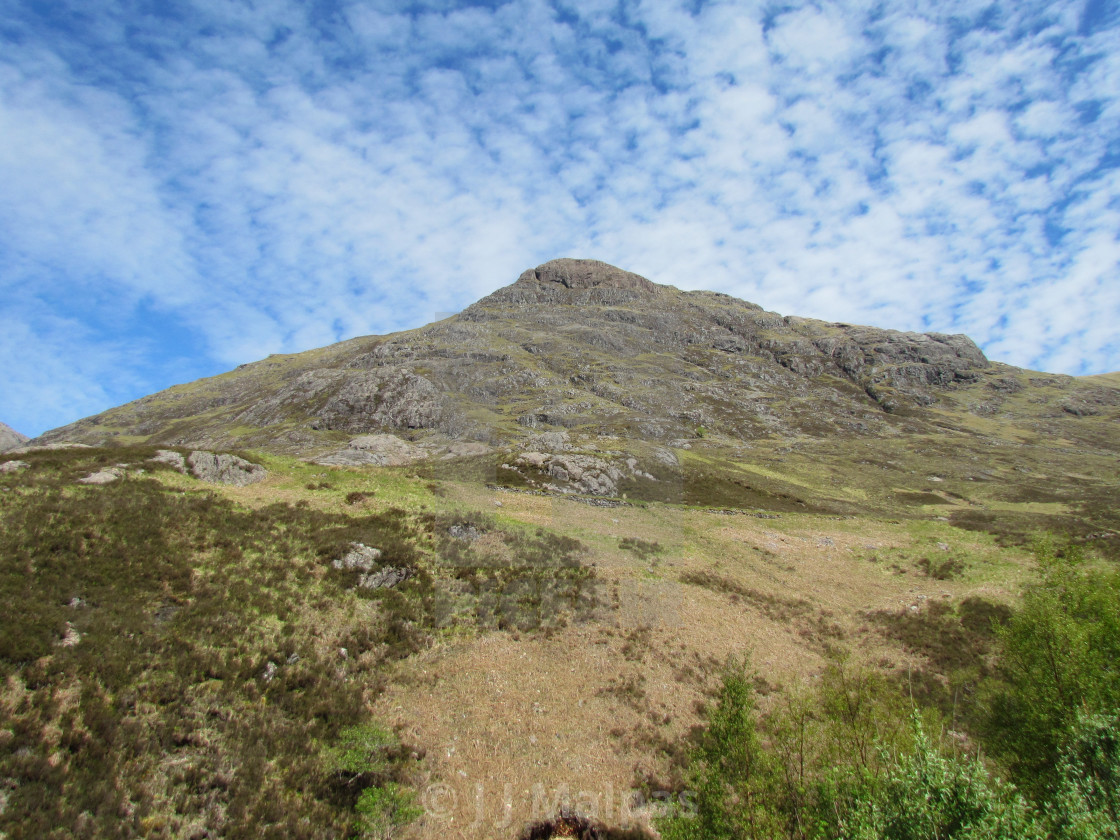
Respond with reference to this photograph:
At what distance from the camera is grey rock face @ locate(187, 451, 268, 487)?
1113 inches

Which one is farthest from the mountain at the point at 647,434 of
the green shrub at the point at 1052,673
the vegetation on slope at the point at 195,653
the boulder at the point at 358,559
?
the green shrub at the point at 1052,673

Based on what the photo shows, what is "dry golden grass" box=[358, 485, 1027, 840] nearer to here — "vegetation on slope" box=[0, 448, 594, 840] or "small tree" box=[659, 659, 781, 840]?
"vegetation on slope" box=[0, 448, 594, 840]

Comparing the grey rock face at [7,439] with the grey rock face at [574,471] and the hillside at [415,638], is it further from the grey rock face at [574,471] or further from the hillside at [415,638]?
the hillside at [415,638]

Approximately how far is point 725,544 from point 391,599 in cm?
2920

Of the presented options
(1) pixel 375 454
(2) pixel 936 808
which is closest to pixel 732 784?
(2) pixel 936 808

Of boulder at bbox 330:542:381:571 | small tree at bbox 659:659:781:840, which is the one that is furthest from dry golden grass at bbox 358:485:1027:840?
boulder at bbox 330:542:381:571

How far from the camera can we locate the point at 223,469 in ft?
96.1

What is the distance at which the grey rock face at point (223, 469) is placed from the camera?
92.7 ft

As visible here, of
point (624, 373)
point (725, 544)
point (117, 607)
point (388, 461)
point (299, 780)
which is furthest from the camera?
point (624, 373)

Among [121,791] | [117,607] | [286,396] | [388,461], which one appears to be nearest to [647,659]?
[121,791]

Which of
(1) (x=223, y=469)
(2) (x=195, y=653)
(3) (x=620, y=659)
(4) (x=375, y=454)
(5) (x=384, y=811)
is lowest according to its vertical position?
(5) (x=384, y=811)

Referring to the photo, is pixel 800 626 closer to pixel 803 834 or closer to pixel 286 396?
pixel 803 834

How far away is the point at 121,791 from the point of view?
1057cm

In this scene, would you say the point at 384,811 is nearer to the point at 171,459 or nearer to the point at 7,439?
the point at 171,459
